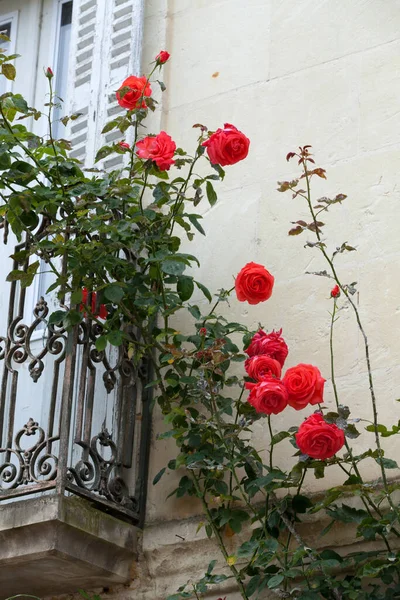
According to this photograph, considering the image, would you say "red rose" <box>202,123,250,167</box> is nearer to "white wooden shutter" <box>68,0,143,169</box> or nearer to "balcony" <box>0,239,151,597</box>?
"balcony" <box>0,239,151,597</box>

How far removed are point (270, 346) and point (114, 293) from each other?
A: 2.25ft

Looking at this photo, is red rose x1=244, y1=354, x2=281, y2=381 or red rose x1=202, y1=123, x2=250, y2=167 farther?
red rose x1=202, y1=123, x2=250, y2=167

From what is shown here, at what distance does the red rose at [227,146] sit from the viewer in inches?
205

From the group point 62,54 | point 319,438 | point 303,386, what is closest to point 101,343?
point 303,386

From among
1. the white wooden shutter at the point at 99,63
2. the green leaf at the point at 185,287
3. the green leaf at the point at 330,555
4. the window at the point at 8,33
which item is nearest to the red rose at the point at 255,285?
the green leaf at the point at 185,287

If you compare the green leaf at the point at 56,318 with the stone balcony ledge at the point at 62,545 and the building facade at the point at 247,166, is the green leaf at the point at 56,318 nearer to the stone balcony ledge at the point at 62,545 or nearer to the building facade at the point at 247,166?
the building facade at the point at 247,166

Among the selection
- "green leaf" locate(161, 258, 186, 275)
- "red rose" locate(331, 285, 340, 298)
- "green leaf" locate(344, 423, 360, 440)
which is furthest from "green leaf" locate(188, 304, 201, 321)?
"green leaf" locate(344, 423, 360, 440)

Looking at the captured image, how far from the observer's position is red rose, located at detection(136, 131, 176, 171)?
17.5 ft

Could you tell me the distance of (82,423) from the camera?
5.39 metres

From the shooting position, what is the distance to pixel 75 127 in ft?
21.0

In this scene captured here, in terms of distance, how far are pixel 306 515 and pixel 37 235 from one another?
1.57 meters

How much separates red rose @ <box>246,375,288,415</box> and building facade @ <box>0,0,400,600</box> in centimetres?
52

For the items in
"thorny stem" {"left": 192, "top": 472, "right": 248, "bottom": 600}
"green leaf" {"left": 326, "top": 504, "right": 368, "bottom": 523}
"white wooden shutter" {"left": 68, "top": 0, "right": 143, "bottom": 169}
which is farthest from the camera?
"white wooden shutter" {"left": 68, "top": 0, "right": 143, "bottom": 169}

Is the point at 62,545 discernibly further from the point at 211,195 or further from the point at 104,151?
the point at 104,151
